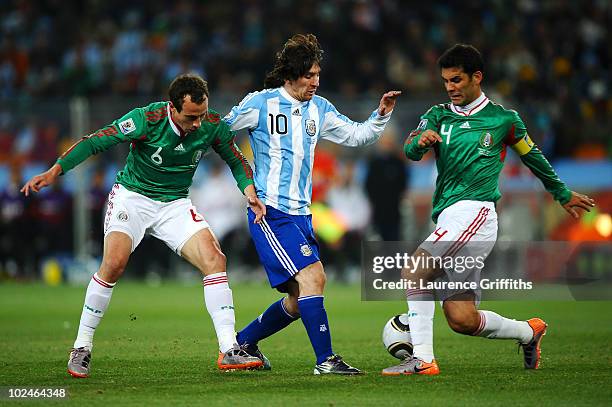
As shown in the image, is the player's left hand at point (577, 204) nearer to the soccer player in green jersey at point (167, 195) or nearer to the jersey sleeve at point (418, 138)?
the jersey sleeve at point (418, 138)

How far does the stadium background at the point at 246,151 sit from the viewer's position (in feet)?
32.1

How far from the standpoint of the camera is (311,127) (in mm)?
8383

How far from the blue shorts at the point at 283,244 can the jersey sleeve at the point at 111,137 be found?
1.12 meters

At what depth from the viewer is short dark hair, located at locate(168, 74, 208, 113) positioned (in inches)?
325

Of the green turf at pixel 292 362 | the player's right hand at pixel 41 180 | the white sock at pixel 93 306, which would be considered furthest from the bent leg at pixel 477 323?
the player's right hand at pixel 41 180

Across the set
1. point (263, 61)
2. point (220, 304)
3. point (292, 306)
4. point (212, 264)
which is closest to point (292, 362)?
point (292, 306)

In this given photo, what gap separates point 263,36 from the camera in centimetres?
2488

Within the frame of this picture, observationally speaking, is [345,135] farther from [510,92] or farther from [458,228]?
[510,92]

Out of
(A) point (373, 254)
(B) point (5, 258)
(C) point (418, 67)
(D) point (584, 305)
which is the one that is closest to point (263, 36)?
(C) point (418, 67)

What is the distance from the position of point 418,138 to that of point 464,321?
4.44ft

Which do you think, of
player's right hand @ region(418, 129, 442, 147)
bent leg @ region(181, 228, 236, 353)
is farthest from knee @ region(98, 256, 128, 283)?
player's right hand @ region(418, 129, 442, 147)

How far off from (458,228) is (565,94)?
15.3 m

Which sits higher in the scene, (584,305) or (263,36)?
(263,36)

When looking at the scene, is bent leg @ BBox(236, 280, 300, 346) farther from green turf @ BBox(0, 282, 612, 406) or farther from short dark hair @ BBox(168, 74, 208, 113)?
short dark hair @ BBox(168, 74, 208, 113)
